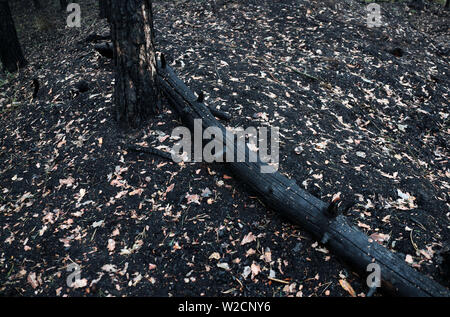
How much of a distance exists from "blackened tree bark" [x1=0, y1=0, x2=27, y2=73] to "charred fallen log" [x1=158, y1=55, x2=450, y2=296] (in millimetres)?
→ 6658

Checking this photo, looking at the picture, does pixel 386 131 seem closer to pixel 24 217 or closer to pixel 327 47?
pixel 327 47

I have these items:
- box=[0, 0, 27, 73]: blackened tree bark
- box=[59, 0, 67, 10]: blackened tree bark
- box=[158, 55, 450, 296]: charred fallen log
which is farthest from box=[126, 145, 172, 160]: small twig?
box=[59, 0, 67, 10]: blackened tree bark

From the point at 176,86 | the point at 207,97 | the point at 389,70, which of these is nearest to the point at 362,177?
the point at 207,97

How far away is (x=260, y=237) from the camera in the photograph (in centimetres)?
306

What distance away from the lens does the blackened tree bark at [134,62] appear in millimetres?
3496

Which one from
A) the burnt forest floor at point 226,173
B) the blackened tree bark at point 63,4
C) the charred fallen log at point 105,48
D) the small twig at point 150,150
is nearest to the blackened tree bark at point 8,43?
the burnt forest floor at point 226,173

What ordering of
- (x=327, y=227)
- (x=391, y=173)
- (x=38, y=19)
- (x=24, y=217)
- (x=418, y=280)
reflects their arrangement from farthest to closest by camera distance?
(x=38, y=19), (x=391, y=173), (x=24, y=217), (x=327, y=227), (x=418, y=280)

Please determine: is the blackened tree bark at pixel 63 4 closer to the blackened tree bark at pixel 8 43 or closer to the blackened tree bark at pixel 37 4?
the blackened tree bark at pixel 37 4

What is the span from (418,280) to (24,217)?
429cm

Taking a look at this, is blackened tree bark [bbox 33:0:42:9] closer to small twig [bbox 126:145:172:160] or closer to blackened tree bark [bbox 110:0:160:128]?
blackened tree bark [bbox 110:0:160:128]

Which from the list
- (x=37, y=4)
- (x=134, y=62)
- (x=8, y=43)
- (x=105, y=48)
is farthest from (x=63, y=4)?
(x=134, y=62)

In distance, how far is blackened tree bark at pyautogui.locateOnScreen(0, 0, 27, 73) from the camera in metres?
6.95

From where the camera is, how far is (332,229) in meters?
2.82

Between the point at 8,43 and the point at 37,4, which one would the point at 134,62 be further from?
the point at 37,4
